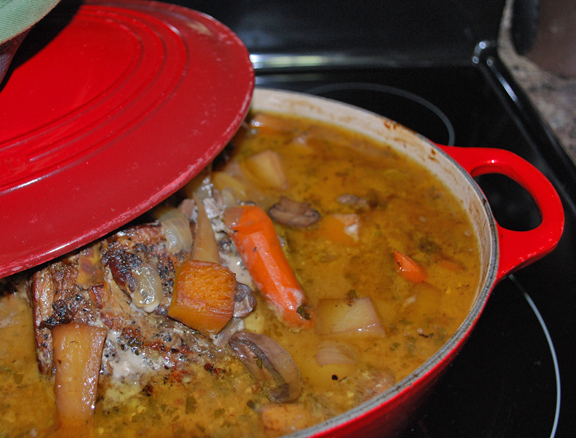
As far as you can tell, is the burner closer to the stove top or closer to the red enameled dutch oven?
the stove top

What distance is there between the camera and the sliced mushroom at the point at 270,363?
112 centimetres

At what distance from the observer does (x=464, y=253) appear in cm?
136

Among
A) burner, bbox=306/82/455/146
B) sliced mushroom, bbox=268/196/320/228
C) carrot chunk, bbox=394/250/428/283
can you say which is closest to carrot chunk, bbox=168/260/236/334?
sliced mushroom, bbox=268/196/320/228

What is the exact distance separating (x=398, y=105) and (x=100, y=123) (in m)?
1.44

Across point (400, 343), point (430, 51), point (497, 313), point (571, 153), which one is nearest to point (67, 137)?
point (400, 343)

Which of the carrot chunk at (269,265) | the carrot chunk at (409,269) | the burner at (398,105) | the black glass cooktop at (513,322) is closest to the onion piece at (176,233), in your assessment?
the carrot chunk at (269,265)

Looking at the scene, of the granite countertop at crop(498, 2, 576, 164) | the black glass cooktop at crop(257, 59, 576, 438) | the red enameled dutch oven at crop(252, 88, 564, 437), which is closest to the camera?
the red enameled dutch oven at crop(252, 88, 564, 437)

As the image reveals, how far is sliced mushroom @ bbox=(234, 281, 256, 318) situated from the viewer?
1.24 m

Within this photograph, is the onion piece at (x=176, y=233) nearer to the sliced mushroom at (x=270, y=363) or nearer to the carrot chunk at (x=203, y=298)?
the carrot chunk at (x=203, y=298)

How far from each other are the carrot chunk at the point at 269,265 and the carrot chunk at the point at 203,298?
0.13m

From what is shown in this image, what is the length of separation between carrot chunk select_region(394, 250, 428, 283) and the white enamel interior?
157 mm

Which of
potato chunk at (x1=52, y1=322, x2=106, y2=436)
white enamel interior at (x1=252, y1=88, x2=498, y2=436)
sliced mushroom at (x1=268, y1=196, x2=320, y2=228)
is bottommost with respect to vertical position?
potato chunk at (x1=52, y1=322, x2=106, y2=436)

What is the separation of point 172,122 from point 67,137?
240mm

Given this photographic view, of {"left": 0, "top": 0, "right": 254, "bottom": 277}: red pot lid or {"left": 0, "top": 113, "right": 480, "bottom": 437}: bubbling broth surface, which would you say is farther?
{"left": 0, "top": 113, "right": 480, "bottom": 437}: bubbling broth surface
